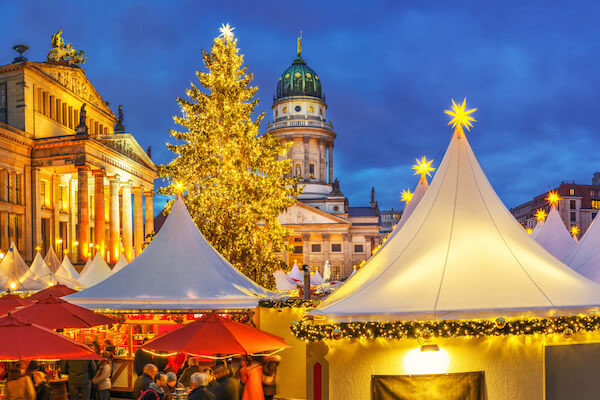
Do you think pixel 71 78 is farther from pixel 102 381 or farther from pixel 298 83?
pixel 298 83

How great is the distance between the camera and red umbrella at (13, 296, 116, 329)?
13584 millimetres

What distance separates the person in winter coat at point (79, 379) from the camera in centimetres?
1270

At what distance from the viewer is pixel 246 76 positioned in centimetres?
2500

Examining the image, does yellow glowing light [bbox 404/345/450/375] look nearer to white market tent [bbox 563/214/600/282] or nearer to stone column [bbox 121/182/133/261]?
white market tent [bbox 563/214/600/282]

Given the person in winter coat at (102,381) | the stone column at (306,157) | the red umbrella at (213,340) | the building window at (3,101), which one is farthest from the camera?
the stone column at (306,157)

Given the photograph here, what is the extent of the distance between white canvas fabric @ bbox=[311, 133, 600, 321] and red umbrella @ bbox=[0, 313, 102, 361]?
4.12 metres

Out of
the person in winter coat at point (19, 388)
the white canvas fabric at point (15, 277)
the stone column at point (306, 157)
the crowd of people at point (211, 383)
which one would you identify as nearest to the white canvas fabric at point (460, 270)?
the crowd of people at point (211, 383)

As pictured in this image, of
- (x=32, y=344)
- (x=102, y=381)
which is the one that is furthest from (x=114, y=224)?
(x=32, y=344)

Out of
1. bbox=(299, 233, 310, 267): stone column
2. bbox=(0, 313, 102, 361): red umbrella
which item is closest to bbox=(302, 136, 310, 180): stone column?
bbox=(299, 233, 310, 267): stone column

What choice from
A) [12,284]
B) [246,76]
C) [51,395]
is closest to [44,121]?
[12,284]

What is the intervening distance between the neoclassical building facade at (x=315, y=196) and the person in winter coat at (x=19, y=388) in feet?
275

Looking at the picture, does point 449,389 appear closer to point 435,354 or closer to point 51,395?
point 435,354

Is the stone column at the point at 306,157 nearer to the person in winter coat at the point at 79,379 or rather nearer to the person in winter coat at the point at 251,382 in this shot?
the person in winter coat at the point at 79,379

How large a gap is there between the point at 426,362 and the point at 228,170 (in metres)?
15.6
